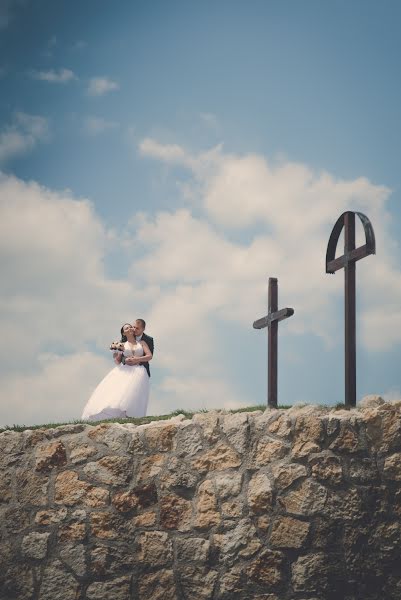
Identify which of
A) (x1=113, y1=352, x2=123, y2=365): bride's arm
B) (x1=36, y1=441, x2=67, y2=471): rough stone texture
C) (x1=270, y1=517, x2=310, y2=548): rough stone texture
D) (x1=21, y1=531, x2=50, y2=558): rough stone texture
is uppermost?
(x1=113, y1=352, x2=123, y2=365): bride's arm

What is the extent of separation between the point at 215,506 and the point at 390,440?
2333 mm

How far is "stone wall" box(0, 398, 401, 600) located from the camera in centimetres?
971

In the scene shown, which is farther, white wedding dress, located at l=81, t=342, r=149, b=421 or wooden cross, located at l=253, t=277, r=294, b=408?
white wedding dress, located at l=81, t=342, r=149, b=421

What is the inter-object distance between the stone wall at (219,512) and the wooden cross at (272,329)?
1694 mm

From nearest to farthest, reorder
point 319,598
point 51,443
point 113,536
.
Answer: point 319,598
point 113,536
point 51,443

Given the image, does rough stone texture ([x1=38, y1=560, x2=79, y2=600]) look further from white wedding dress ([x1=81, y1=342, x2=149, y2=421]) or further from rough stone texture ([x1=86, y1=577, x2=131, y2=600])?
white wedding dress ([x1=81, y1=342, x2=149, y2=421])

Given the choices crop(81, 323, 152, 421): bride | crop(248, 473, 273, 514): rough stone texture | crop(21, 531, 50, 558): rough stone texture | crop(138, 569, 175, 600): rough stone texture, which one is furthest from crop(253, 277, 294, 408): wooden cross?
crop(21, 531, 50, 558): rough stone texture

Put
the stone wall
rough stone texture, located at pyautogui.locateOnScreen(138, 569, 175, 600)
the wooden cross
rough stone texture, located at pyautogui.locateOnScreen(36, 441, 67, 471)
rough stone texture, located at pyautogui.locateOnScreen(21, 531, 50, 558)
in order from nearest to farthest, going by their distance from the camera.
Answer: the stone wall < rough stone texture, located at pyautogui.locateOnScreen(138, 569, 175, 600) < rough stone texture, located at pyautogui.locateOnScreen(21, 531, 50, 558) < rough stone texture, located at pyautogui.locateOnScreen(36, 441, 67, 471) < the wooden cross

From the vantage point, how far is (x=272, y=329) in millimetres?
12305

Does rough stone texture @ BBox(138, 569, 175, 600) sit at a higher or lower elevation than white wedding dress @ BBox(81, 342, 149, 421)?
lower

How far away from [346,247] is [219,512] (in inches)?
158

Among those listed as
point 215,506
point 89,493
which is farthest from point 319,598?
point 89,493

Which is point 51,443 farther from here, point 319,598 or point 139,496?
point 319,598

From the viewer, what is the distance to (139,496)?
34.1 ft
